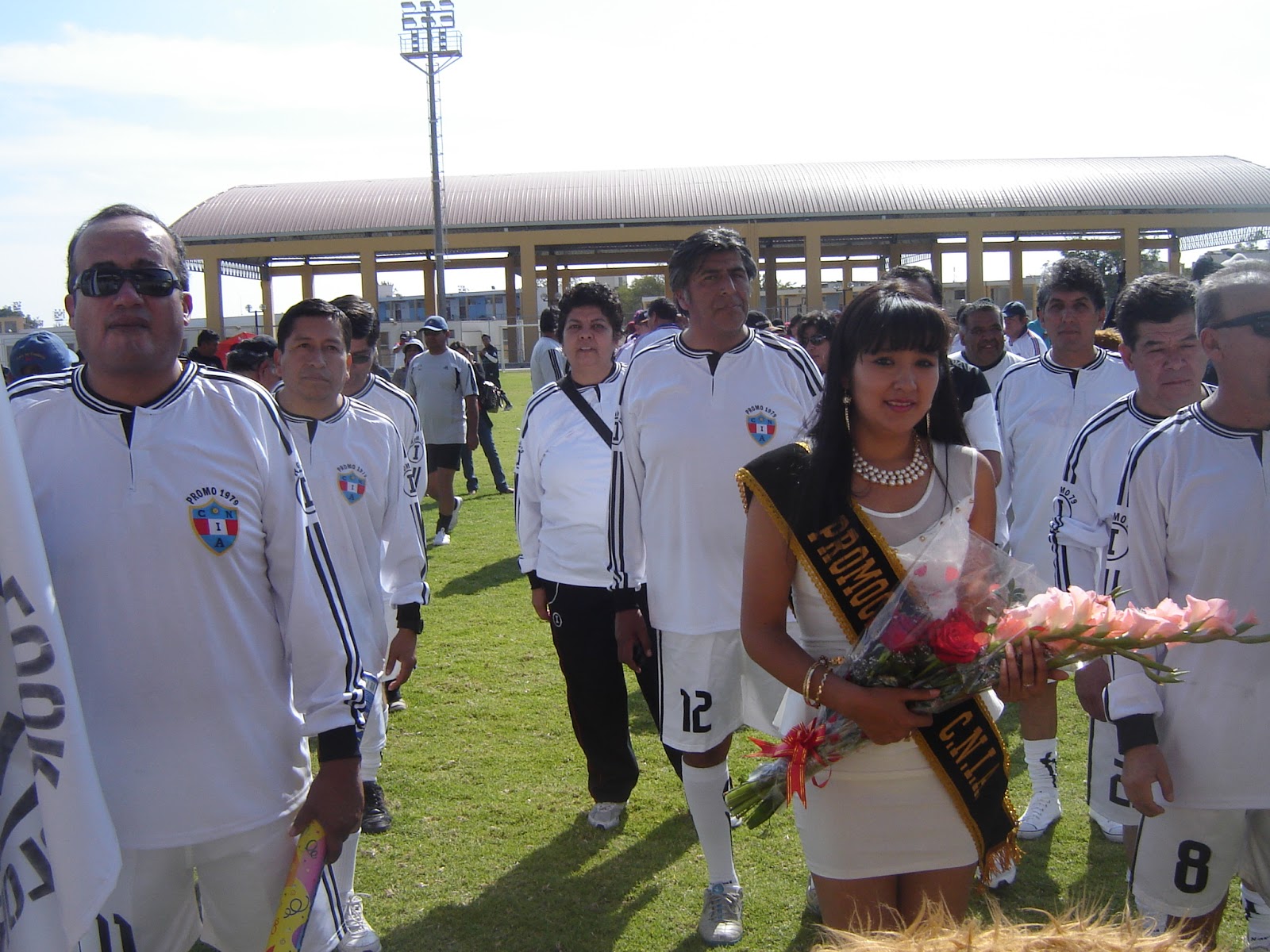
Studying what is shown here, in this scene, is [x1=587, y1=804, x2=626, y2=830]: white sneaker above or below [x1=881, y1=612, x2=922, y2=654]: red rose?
below

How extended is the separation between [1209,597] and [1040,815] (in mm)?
2262

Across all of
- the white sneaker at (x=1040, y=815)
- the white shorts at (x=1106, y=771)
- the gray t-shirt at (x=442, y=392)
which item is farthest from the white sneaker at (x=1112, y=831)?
the gray t-shirt at (x=442, y=392)

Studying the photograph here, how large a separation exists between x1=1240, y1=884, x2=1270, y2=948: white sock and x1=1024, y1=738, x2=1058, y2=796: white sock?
158 cm

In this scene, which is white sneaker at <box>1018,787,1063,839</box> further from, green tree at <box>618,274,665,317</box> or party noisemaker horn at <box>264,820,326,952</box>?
green tree at <box>618,274,665,317</box>

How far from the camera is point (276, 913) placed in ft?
7.97

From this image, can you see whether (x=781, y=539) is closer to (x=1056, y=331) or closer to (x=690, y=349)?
(x=690, y=349)

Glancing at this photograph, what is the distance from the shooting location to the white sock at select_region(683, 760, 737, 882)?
383 centimetres

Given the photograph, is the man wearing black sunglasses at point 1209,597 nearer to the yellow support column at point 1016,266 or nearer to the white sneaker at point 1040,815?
the white sneaker at point 1040,815

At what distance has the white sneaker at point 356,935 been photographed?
3709 millimetres

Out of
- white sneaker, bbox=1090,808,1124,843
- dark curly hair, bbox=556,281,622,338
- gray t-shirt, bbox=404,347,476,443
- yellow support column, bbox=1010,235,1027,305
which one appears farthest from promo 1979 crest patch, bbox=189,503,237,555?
yellow support column, bbox=1010,235,1027,305

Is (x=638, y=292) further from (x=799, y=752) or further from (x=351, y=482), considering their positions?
(x=799, y=752)

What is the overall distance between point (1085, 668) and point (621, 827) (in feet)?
7.88

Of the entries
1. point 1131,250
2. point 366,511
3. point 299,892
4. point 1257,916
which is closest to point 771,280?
point 1131,250

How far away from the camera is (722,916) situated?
377 centimetres
